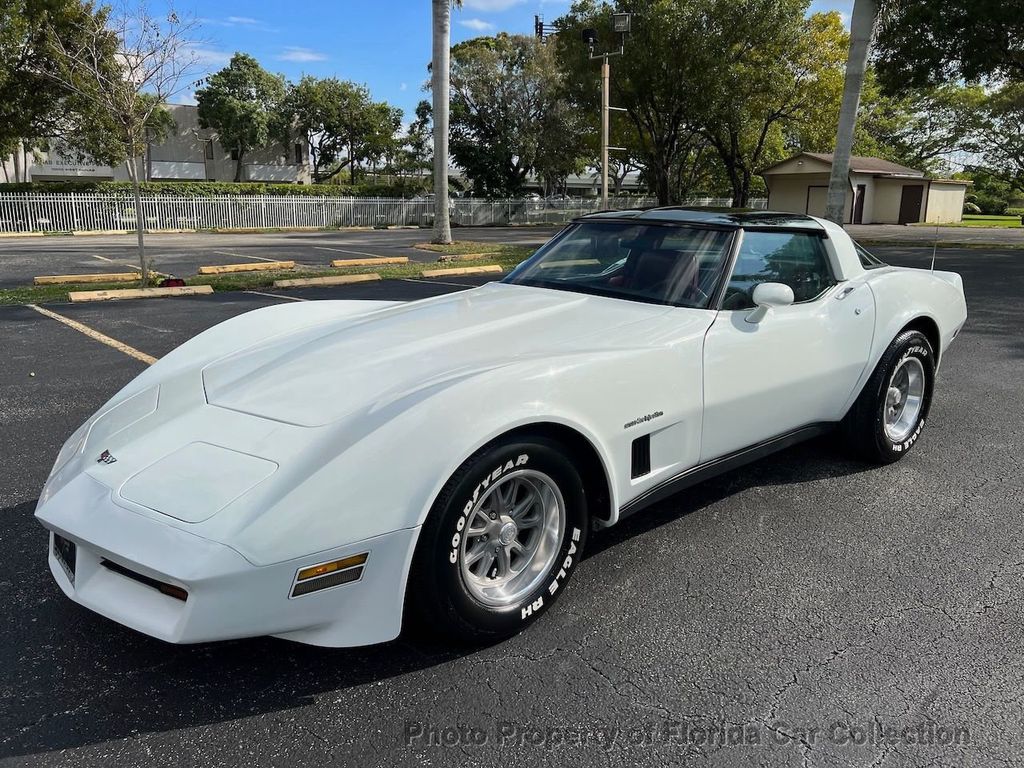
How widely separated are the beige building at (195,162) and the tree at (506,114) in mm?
16447

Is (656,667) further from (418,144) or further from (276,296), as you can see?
(418,144)

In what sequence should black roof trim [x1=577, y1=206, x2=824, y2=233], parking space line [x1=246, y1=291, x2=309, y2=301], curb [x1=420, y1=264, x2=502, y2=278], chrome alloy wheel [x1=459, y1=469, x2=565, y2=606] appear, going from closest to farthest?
chrome alloy wheel [x1=459, y1=469, x2=565, y2=606], black roof trim [x1=577, y1=206, x2=824, y2=233], parking space line [x1=246, y1=291, x2=309, y2=301], curb [x1=420, y1=264, x2=502, y2=278]

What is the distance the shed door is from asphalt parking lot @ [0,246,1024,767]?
48.5 m

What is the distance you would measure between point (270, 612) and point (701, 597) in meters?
1.61

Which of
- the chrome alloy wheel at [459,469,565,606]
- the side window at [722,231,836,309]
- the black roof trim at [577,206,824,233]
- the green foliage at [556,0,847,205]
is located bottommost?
the chrome alloy wheel at [459,469,565,606]

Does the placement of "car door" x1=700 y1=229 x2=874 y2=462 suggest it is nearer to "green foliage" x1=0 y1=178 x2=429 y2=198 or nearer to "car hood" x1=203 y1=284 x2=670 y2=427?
"car hood" x1=203 y1=284 x2=670 y2=427

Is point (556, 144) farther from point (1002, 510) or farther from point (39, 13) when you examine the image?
point (1002, 510)

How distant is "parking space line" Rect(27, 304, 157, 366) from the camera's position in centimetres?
656

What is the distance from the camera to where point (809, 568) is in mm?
3041

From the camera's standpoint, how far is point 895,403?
14.0 feet

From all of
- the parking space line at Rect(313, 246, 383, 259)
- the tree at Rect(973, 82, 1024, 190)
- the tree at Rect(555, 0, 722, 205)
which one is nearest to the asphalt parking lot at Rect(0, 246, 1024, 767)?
the parking space line at Rect(313, 246, 383, 259)

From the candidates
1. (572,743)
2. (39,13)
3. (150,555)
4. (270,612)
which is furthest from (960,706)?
(39,13)

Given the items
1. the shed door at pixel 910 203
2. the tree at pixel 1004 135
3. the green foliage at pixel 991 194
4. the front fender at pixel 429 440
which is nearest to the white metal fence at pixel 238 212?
the front fender at pixel 429 440

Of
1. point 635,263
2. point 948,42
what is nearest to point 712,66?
point 948,42
